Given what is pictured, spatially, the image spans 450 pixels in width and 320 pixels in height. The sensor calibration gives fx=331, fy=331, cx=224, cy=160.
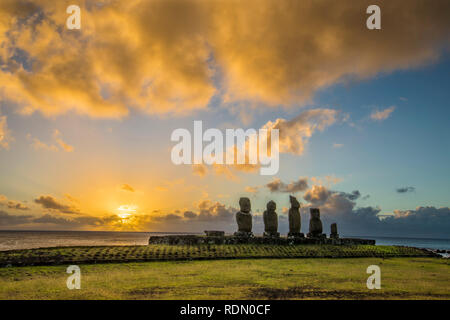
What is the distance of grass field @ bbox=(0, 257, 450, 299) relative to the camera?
37.3 ft

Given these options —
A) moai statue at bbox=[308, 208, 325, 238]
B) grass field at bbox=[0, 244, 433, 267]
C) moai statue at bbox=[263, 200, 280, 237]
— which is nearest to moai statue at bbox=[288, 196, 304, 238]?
moai statue at bbox=[308, 208, 325, 238]

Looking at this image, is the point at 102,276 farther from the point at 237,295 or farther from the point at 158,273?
the point at 237,295

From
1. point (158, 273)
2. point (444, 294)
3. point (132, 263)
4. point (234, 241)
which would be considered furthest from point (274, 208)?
point (444, 294)

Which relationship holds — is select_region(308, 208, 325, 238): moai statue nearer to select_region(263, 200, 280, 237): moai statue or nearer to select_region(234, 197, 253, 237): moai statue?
select_region(263, 200, 280, 237): moai statue

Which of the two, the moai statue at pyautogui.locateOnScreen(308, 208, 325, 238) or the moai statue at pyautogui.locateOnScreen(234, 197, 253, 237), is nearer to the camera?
the moai statue at pyautogui.locateOnScreen(234, 197, 253, 237)

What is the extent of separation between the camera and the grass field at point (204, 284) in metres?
11.4

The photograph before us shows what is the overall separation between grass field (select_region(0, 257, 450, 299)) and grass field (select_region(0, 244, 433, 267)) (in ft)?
4.27

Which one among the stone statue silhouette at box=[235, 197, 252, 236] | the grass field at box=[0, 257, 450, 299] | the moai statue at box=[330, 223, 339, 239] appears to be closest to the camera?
the grass field at box=[0, 257, 450, 299]

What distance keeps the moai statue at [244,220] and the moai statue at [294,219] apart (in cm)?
593

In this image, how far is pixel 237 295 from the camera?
11219mm

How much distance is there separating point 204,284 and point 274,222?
79.8 ft

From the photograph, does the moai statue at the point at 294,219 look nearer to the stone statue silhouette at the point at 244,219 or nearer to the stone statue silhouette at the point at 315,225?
the stone statue silhouette at the point at 315,225
